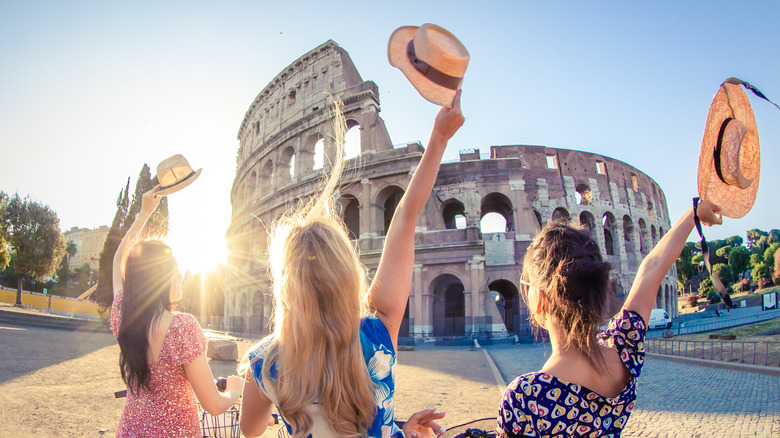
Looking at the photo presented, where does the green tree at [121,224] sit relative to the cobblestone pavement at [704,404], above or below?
above

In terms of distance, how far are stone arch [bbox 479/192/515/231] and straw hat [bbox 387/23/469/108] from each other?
2198 cm

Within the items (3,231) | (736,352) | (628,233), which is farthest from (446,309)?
(3,231)

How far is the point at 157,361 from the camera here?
1862 millimetres

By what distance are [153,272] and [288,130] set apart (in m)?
24.9

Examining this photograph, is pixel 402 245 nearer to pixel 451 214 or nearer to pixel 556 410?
pixel 556 410

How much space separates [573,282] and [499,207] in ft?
78.4

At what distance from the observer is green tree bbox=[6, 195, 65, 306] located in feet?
92.7

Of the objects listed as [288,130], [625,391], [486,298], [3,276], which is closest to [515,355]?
[486,298]

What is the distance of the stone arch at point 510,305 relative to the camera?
2116cm

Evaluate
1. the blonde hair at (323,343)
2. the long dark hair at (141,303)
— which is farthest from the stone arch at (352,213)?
the blonde hair at (323,343)

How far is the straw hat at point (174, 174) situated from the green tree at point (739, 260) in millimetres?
74506

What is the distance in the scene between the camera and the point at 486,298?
63.6ft

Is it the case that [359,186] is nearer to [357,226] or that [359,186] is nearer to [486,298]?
[357,226]

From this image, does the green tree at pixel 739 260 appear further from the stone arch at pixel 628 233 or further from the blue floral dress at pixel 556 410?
the blue floral dress at pixel 556 410
